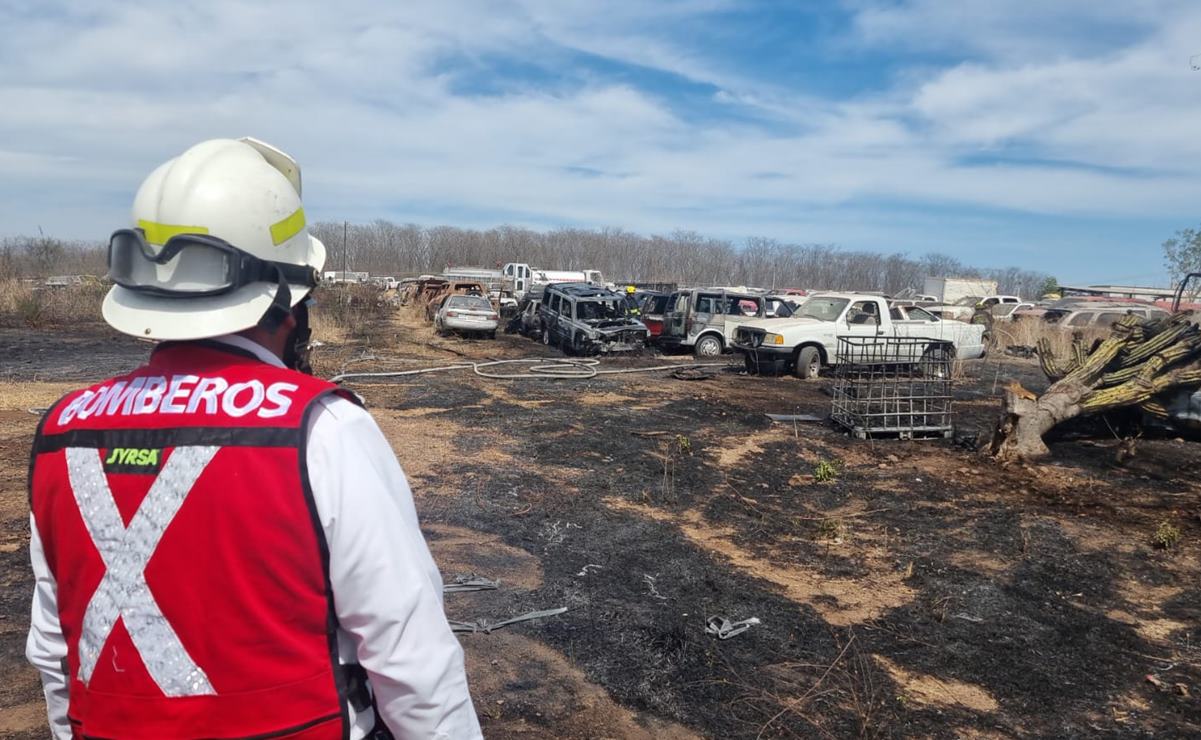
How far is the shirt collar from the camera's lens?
147 centimetres

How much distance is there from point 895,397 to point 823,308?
655 centimetres

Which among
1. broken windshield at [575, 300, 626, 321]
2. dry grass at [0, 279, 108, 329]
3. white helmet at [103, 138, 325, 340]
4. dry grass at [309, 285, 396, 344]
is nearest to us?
white helmet at [103, 138, 325, 340]

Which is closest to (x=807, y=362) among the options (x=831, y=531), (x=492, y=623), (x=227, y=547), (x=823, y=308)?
(x=823, y=308)

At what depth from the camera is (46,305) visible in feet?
85.9

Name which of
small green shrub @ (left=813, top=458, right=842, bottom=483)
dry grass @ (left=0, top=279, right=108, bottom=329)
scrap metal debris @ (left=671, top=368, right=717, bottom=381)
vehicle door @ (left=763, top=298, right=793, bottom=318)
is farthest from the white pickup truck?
dry grass @ (left=0, top=279, right=108, bottom=329)

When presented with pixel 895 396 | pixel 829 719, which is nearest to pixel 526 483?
pixel 829 719

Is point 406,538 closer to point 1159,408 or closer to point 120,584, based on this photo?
point 120,584

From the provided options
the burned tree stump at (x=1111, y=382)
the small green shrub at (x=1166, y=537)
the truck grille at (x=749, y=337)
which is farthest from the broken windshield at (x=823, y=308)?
the small green shrub at (x=1166, y=537)

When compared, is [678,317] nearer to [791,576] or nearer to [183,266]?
[791,576]

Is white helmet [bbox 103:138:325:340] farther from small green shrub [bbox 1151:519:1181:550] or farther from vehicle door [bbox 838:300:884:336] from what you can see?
vehicle door [bbox 838:300:884:336]

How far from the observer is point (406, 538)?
1397 millimetres

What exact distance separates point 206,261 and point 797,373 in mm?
14910

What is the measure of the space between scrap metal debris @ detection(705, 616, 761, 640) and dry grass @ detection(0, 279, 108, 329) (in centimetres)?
2447

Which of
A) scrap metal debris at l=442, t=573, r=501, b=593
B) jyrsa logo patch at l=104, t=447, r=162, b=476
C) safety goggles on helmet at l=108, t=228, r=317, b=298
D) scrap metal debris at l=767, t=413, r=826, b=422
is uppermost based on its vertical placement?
safety goggles on helmet at l=108, t=228, r=317, b=298
